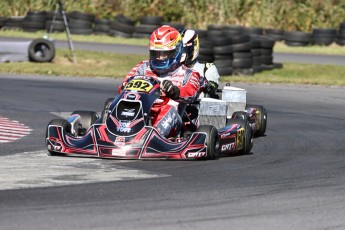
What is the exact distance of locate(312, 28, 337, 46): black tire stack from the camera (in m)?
32.1

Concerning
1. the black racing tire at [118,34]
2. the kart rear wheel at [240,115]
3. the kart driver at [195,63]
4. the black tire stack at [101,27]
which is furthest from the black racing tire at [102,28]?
the kart rear wheel at [240,115]

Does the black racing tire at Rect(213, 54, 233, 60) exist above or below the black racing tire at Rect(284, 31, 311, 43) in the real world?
above

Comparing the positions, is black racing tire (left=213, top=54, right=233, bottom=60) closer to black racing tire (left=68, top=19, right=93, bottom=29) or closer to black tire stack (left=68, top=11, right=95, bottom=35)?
black tire stack (left=68, top=11, right=95, bottom=35)

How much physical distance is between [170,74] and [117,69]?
13722 millimetres

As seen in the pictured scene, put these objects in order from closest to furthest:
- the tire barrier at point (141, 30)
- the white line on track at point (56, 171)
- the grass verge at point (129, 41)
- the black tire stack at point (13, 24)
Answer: the white line on track at point (56, 171) < the tire barrier at point (141, 30) < the grass verge at point (129, 41) < the black tire stack at point (13, 24)

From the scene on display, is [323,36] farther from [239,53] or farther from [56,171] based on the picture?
[56,171]

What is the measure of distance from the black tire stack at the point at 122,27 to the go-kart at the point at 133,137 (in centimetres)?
2337

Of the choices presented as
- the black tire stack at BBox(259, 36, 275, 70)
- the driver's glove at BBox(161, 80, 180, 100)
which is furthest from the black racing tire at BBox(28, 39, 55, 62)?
the driver's glove at BBox(161, 80, 180, 100)

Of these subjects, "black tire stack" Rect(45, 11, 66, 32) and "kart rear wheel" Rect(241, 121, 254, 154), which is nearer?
"kart rear wheel" Rect(241, 121, 254, 154)

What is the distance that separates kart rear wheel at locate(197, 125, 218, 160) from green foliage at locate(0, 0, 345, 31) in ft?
85.2

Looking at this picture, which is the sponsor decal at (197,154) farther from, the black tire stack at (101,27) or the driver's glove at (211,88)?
the black tire stack at (101,27)

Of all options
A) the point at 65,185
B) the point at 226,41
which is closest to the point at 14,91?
the point at 226,41

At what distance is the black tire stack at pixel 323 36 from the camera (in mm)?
32125

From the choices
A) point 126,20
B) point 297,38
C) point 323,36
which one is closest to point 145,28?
point 126,20
